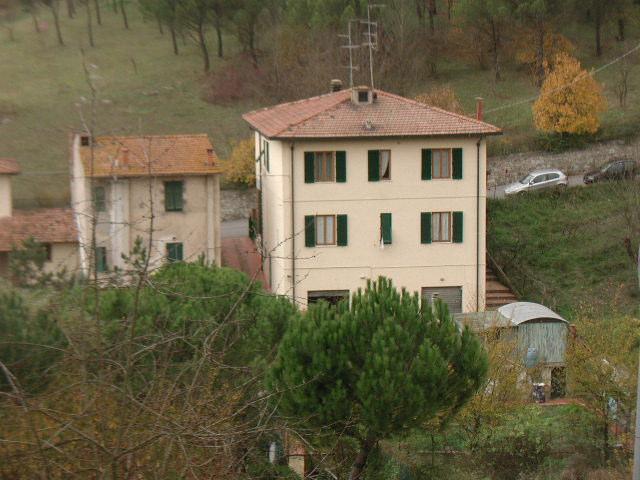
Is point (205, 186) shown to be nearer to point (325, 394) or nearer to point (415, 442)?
point (415, 442)

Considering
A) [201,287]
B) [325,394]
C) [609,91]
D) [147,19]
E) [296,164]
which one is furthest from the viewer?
[147,19]

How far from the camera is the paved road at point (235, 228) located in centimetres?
3872

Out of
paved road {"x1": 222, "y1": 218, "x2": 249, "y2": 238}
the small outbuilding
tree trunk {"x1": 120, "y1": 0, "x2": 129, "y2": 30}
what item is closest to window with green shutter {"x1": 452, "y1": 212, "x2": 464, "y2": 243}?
the small outbuilding

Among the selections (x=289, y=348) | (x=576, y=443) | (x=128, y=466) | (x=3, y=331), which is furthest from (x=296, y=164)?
(x=128, y=466)

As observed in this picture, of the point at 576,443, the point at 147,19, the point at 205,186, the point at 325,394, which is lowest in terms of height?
the point at 576,443

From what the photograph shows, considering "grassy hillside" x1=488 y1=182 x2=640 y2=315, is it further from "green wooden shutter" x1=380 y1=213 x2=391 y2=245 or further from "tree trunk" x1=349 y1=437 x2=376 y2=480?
"tree trunk" x1=349 y1=437 x2=376 y2=480

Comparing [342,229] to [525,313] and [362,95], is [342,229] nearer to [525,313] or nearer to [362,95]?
[362,95]

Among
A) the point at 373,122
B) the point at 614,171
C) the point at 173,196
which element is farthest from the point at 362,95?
the point at 614,171

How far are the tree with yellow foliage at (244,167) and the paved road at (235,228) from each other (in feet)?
5.06

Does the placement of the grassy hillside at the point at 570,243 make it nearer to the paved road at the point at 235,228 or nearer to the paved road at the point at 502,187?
the paved road at the point at 502,187

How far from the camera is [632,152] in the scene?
1617 inches

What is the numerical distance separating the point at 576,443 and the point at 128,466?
1326 centimetres

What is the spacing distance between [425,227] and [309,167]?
3.64 meters

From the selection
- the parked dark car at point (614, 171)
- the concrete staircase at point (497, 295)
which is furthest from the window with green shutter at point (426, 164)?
the parked dark car at point (614, 171)
